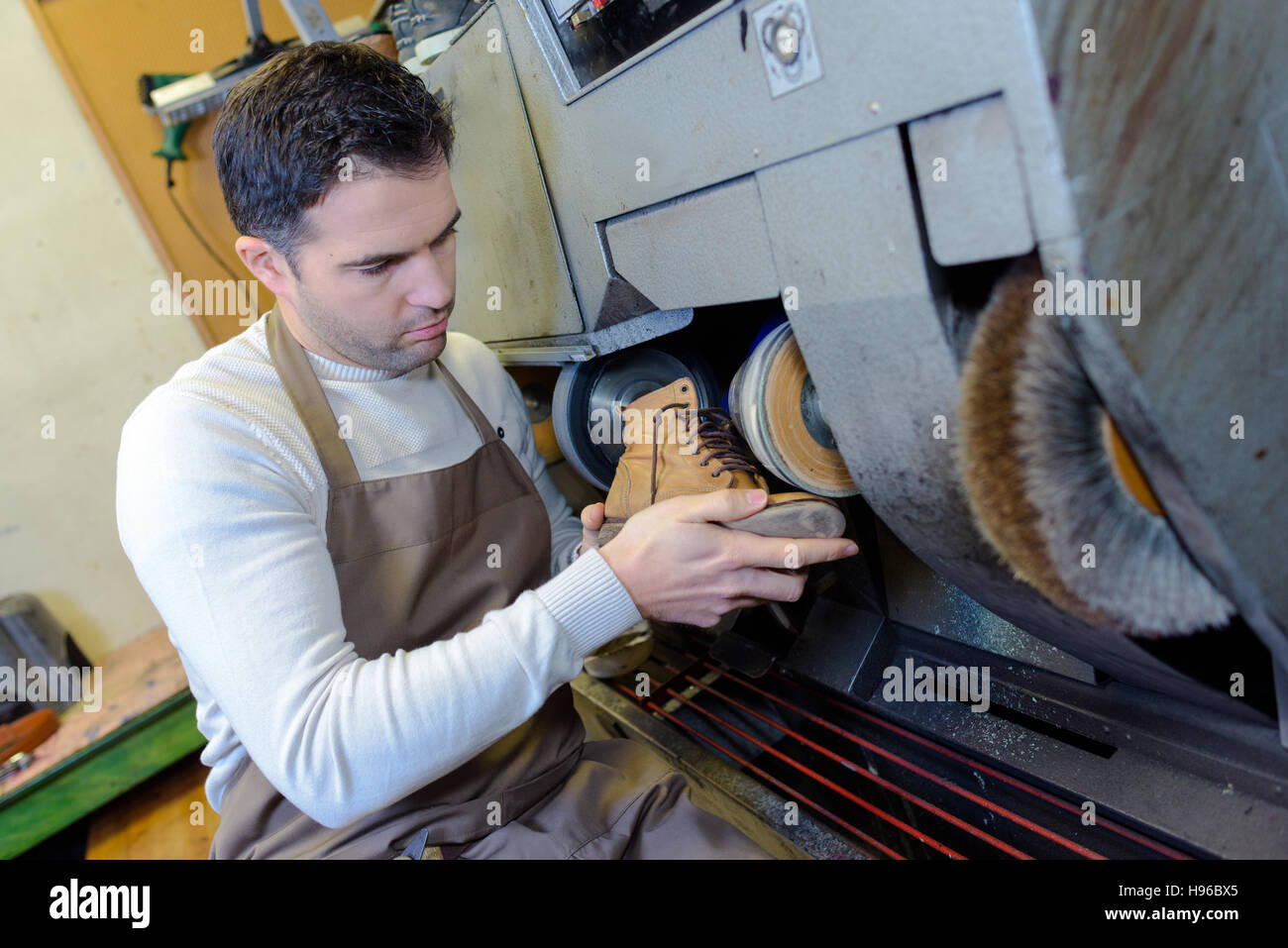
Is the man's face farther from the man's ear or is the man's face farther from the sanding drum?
the sanding drum

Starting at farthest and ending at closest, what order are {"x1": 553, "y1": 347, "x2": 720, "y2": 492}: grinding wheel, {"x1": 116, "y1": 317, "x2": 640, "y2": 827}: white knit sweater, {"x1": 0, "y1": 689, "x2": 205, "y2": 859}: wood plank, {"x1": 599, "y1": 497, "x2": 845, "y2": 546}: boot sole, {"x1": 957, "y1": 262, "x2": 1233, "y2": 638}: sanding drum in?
{"x1": 0, "y1": 689, "x2": 205, "y2": 859}: wood plank → {"x1": 553, "y1": 347, "x2": 720, "y2": 492}: grinding wheel → {"x1": 599, "y1": 497, "x2": 845, "y2": 546}: boot sole → {"x1": 116, "y1": 317, "x2": 640, "y2": 827}: white knit sweater → {"x1": 957, "y1": 262, "x2": 1233, "y2": 638}: sanding drum

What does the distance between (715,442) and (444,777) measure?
60 centimetres

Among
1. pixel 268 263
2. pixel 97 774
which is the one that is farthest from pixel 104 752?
pixel 268 263

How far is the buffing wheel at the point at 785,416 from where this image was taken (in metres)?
1.04

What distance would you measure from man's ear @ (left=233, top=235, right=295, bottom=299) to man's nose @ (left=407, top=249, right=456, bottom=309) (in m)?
0.17

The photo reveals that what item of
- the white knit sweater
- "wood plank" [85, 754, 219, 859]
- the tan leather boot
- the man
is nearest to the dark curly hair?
the man

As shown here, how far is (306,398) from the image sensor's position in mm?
1144

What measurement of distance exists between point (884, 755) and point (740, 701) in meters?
0.37

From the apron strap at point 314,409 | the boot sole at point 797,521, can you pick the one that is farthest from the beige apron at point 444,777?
the boot sole at point 797,521

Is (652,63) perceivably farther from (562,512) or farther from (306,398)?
(562,512)

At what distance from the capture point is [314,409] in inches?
45.0

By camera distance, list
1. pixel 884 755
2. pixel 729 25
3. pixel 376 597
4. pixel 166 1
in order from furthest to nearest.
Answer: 1. pixel 166 1
2. pixel 884 755
3. pixel 376 597
4. pixel 729 25

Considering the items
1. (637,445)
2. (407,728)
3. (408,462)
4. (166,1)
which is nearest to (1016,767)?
(637,445)

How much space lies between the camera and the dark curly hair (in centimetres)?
104
